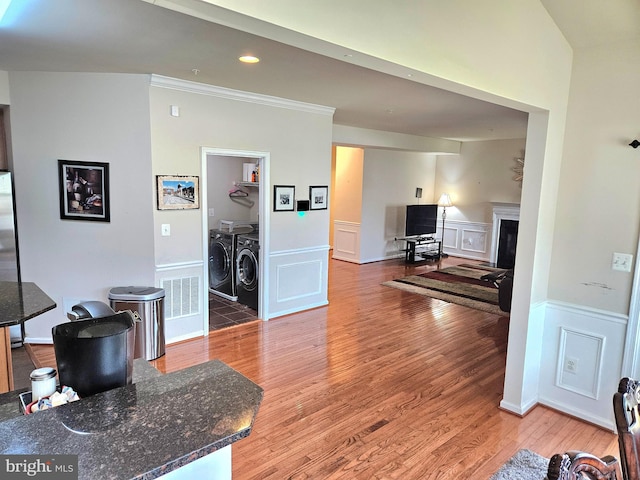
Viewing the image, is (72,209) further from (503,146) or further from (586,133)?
(503,146)

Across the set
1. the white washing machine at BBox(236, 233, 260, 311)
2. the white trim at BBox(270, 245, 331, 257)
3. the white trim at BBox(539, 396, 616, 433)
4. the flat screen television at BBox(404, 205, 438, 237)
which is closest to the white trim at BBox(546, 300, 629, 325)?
the white trim at BBox(539, 396, 616, 433)

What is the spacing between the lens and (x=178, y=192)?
4.12 meters

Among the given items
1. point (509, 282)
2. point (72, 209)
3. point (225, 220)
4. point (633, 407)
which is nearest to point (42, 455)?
point (633, 407)

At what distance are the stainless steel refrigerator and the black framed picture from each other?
403 mm

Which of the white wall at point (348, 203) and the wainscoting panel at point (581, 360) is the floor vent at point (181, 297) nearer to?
the wainscoting panel at point (581, 360)

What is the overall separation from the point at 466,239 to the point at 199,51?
7994 mm

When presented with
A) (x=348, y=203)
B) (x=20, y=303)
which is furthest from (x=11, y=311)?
(x=348, y=203)

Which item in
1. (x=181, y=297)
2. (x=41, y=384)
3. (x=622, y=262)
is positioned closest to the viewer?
(x=41, y=384)

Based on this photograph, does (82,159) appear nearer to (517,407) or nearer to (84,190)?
(84,190)

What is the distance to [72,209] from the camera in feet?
13.0

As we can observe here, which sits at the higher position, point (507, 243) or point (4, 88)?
point (4, 88)

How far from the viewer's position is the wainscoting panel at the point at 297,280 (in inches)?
202

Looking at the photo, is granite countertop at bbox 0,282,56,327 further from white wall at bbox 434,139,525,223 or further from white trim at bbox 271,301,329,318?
white wall at bbox 434,139,525,223

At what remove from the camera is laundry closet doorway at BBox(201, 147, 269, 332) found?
483 centimetres
